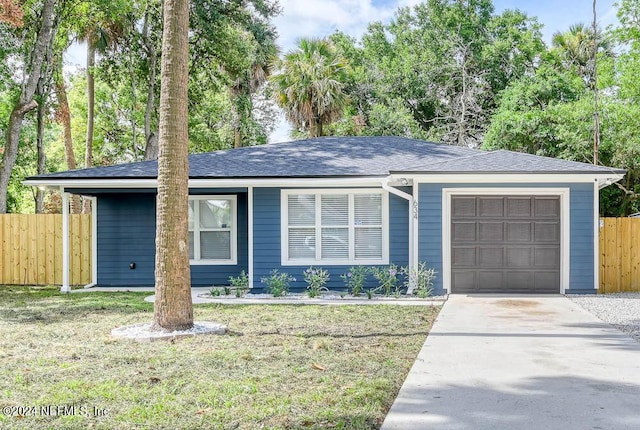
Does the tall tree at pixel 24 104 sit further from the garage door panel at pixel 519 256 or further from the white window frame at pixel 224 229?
the garage door panel at pixel 519 256

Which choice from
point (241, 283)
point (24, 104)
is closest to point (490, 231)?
point (241, 283)

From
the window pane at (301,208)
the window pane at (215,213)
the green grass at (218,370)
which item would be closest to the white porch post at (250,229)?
the window pane at (301,208)

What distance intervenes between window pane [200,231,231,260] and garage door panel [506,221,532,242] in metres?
5.84

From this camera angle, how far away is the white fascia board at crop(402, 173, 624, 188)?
11.2m

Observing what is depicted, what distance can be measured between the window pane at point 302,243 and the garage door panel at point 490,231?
3.27 metres

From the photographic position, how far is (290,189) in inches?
493

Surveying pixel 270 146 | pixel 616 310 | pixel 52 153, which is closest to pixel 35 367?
pixel 616 310

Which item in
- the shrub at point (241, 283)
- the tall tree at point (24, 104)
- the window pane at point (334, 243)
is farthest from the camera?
the tall tree at point (24, 104)

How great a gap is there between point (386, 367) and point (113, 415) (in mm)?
2528

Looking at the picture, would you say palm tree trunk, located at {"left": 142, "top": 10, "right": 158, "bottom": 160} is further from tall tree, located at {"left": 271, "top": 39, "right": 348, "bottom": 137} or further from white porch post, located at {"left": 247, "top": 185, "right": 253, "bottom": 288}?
white porch post, located at {"left": 247, "top": 185, "right": 253, "bottom": 288}

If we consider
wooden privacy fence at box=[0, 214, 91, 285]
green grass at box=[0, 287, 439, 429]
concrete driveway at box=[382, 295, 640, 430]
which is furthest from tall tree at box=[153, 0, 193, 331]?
wooden privacy fence at box=[0, 214, 91, 285]

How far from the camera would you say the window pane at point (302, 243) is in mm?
12523

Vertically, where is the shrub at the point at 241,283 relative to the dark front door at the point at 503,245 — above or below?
below

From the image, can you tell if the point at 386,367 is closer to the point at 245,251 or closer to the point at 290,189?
the point at 290,189
